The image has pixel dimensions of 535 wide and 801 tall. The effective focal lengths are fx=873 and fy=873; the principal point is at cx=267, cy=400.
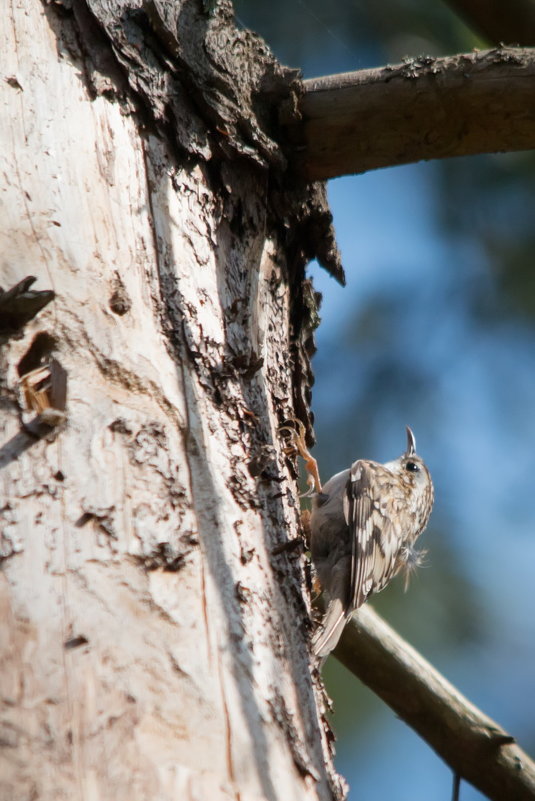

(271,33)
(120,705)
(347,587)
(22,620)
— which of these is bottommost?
(120,705)

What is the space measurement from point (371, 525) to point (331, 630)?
3.76ft

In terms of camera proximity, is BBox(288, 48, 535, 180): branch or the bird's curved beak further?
the bird's curved beak

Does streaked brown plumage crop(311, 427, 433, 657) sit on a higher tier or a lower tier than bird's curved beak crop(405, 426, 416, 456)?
lower

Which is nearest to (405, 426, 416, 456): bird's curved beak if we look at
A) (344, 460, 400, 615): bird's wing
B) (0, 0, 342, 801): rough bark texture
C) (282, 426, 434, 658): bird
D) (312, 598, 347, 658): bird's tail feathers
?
(282, 426, 434, 658): bird

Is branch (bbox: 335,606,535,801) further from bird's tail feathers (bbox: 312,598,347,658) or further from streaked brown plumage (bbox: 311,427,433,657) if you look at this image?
streaked brown plumage (bbox: 311,427,433,657)

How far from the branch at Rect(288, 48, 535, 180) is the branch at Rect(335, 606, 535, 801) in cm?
122

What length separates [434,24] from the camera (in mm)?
3252

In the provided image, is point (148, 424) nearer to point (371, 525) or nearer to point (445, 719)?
point (445, 719)

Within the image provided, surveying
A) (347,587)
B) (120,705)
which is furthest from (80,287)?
(347,587)

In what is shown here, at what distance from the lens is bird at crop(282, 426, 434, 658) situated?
2877 mm

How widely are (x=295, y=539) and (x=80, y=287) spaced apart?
56cm

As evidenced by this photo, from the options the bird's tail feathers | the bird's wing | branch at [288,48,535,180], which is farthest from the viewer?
the bird's wing

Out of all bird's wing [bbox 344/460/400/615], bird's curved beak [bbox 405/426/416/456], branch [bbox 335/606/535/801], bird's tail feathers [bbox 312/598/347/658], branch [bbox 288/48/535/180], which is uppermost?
bird's curved beak [bbox 405/426/416/456]

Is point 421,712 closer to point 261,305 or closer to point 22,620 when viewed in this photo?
point 261,305
